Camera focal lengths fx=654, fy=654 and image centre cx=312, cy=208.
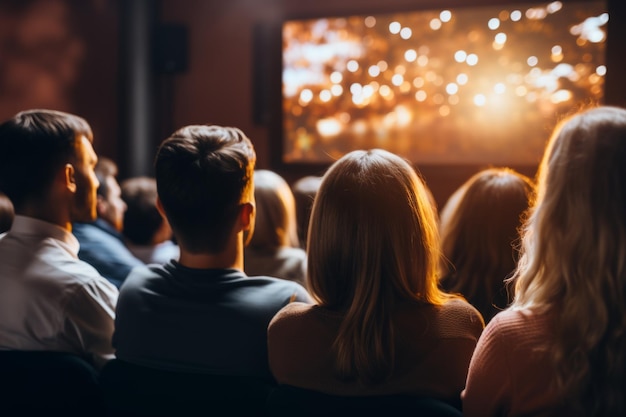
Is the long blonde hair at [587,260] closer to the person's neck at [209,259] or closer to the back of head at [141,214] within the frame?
the person's neck at [209,259]

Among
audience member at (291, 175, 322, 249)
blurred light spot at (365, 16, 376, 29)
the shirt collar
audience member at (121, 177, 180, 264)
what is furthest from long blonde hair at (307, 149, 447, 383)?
blurred light spot at (365, 16, 376, 29)

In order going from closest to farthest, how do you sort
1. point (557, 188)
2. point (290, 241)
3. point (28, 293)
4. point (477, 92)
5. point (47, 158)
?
1. point (557, 188)
2. point (28, 293)
3. point (47, 158)
4. point (290, 241)
5. point (477, 92)

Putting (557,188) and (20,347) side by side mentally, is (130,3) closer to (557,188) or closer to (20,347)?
(20,347)

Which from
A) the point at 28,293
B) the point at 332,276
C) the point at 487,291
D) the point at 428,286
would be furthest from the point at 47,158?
the point at 487,291

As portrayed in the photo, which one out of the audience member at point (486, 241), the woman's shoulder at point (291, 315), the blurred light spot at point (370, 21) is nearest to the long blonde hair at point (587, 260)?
the woman's shoulder at point (291, 315)

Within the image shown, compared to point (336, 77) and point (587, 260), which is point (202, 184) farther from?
point (336, 77)

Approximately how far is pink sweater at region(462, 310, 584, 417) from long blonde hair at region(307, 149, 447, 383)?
0.61 feet

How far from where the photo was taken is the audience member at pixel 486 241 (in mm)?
1963

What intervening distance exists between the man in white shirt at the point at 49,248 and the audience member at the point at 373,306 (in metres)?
0.59

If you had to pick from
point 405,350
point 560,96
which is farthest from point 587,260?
point 560,96

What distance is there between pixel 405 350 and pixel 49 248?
104 centimetres

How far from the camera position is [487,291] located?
1956 mm

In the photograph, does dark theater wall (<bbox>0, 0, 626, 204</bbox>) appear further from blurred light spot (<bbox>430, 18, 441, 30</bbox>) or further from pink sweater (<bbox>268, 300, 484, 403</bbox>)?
pink sweater (<bbox>268, 300, 484, 403</bbox>)

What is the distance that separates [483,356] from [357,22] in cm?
459
